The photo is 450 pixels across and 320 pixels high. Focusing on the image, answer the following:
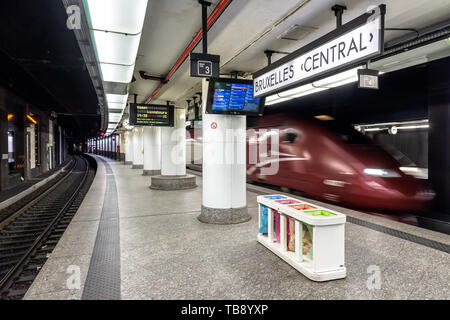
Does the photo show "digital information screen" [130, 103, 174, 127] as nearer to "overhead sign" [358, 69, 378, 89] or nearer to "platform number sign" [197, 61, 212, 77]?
"platform number sign" [197, 61, 212, 77]

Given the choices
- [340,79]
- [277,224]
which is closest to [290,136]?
[340,79]

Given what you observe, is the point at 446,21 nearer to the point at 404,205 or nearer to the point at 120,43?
the point at 404,205

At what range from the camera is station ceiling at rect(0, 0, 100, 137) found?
193 inches

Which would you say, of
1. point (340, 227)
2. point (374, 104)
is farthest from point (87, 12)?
point (374, 104)

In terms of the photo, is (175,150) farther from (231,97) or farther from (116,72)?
(231,97)

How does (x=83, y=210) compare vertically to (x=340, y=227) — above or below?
below

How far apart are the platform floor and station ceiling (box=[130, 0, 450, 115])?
2.99m

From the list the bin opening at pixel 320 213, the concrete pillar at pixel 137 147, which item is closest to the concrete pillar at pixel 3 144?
the concrete pillar at pixel 137 147

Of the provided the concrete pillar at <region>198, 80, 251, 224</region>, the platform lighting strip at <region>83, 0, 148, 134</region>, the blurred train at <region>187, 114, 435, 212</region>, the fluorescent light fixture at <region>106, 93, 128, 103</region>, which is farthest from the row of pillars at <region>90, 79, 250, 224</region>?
the fluorescent light fixture at <region>106, 93, 128, 103</region>

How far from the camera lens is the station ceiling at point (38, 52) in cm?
491

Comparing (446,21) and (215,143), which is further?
(215,143)

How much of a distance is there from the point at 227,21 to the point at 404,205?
5.08m

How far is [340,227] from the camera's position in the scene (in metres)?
2.80

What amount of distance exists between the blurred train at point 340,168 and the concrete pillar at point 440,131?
21 cm
